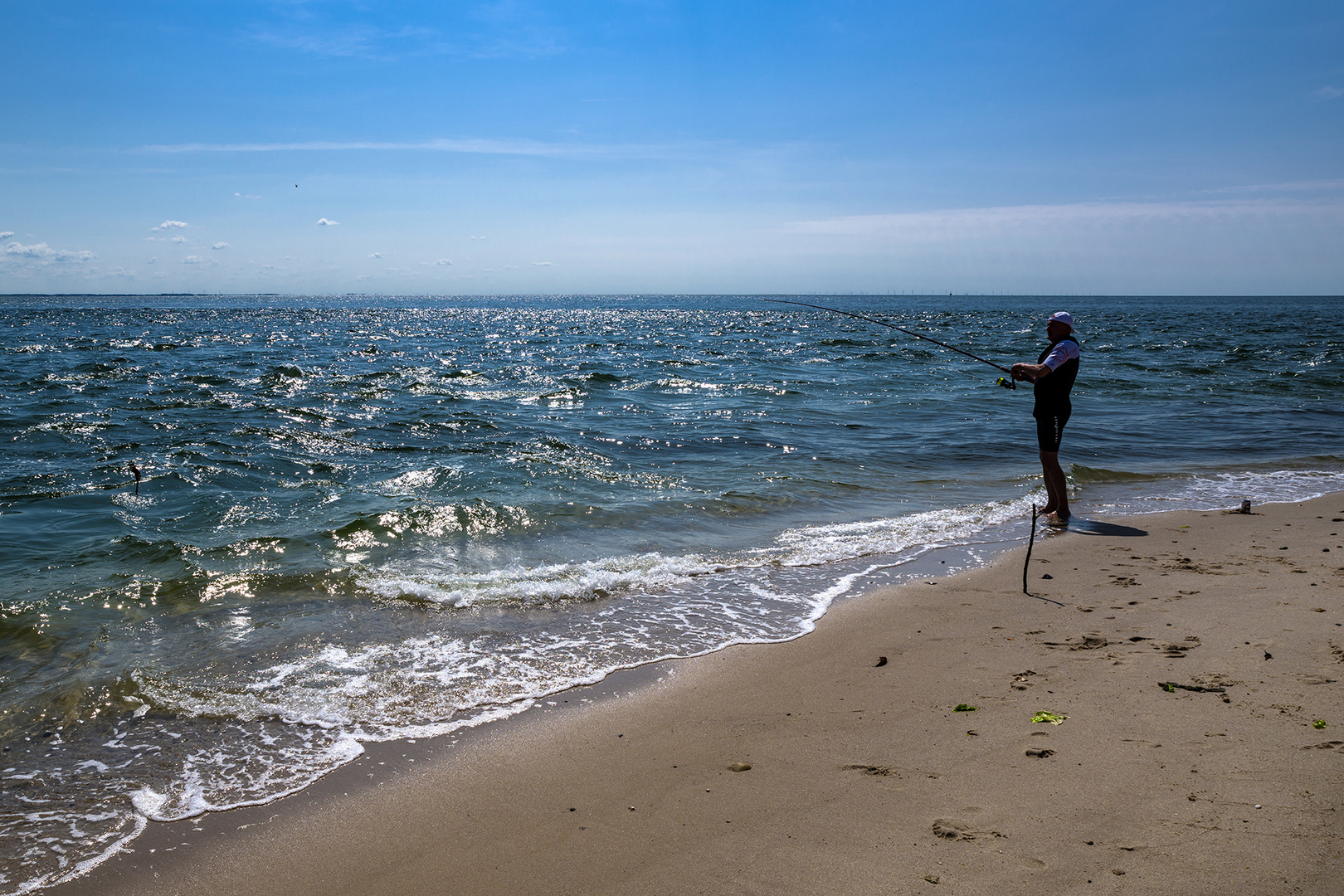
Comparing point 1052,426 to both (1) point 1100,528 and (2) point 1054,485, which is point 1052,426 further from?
(1) point 1100,528

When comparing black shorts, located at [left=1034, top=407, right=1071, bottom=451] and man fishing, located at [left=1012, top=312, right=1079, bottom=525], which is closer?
man fishing, located at [left=1012, top=312, right=1079, bottom=525]

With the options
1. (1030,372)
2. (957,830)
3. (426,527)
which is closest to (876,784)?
(957,830)

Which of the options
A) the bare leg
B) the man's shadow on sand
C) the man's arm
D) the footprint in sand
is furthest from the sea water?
the footprint in sand

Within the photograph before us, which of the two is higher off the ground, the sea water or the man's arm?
the man's arm

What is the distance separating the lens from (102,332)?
128ft

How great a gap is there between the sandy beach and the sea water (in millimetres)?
434

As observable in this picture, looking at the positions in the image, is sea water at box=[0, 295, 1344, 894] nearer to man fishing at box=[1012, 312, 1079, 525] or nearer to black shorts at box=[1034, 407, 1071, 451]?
man fishing at box=[1012, 312, 1079, 525]

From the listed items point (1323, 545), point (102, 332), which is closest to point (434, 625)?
point (1323, 545)

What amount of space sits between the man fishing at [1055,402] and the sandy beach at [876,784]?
320cm

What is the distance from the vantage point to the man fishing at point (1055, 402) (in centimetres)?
808

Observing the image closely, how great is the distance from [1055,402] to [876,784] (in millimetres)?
6194

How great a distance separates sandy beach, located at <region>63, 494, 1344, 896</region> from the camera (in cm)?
271

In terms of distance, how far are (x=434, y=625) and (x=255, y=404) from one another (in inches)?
481

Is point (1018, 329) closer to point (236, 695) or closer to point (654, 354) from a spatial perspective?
point (654, 354)
